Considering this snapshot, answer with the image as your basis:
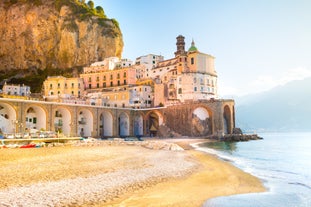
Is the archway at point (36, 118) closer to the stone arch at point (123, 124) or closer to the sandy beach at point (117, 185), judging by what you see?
the stone arch at point (123, 124)

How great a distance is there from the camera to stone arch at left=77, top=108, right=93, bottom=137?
63625mm

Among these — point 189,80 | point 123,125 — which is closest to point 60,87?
point 123,125

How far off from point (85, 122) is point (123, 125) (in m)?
12.4

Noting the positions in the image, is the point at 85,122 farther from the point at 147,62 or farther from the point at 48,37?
the point at 48,37

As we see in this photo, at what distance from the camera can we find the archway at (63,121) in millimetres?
58688

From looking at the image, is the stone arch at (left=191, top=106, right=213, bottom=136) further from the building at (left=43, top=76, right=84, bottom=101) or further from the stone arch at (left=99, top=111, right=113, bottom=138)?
the building at (left=43, top=76, right=84, bottom=101)

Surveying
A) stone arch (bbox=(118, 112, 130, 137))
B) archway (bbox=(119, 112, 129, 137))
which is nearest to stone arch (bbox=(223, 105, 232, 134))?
stone arch (bbox=(118, 112, 130, 137))

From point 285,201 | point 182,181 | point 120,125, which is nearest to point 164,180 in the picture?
point 182,181

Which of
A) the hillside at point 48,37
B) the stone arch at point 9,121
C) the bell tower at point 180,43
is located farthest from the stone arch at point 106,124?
the bell tower at point 180,43

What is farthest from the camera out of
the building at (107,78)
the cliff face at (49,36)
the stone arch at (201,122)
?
the cliff face at (49,36)

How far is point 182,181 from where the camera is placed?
16.3 metres

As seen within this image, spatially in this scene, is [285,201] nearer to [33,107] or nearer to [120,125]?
[33,107]

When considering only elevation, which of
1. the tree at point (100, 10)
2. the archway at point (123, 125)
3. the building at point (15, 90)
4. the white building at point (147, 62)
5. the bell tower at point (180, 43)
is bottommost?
the archway at point (123, 125)

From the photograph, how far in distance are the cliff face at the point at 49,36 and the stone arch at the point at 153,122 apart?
38381mm
